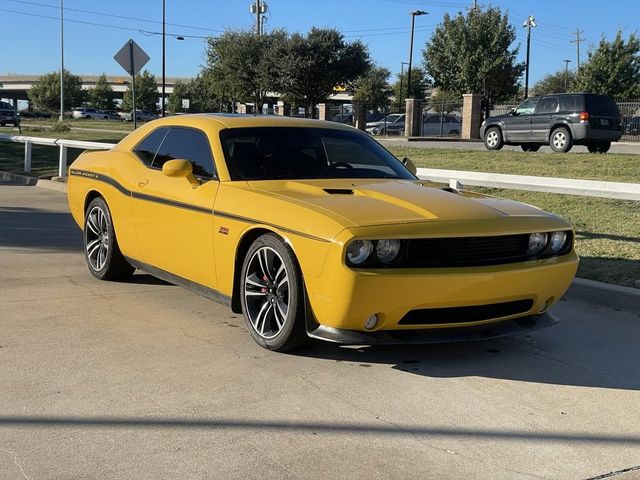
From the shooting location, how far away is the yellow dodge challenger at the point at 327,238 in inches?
166

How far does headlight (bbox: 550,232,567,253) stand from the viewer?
486 centimetres

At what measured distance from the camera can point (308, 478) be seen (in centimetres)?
313

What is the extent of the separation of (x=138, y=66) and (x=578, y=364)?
45.8ft

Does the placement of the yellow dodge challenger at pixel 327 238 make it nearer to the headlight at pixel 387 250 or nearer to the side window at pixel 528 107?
the headlight at pixel 387 250

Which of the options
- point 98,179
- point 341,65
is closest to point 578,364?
point 98,179

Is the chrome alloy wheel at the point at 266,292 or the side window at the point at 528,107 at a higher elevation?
the side window at the point at 528,107

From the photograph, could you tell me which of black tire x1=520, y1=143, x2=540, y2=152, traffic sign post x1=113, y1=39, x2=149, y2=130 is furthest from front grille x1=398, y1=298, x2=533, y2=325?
black tire x1=520, y1=143, x2=540, y2=152

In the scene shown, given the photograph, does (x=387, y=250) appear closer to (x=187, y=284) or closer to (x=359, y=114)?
(x=187, y=284)

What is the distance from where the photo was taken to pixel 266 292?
188 inches

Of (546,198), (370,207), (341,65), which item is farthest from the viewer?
(341,65)

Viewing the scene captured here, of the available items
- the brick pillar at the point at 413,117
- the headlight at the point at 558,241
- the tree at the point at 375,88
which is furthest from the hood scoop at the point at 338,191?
the tree at the point at 375,88

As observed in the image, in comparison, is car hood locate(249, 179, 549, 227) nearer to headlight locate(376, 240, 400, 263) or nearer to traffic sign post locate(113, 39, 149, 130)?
Answer: headlight locate(376, 240, 400, 263)

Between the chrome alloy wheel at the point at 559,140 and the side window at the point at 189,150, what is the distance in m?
14.5

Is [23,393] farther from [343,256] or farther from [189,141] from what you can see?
[189,141]
